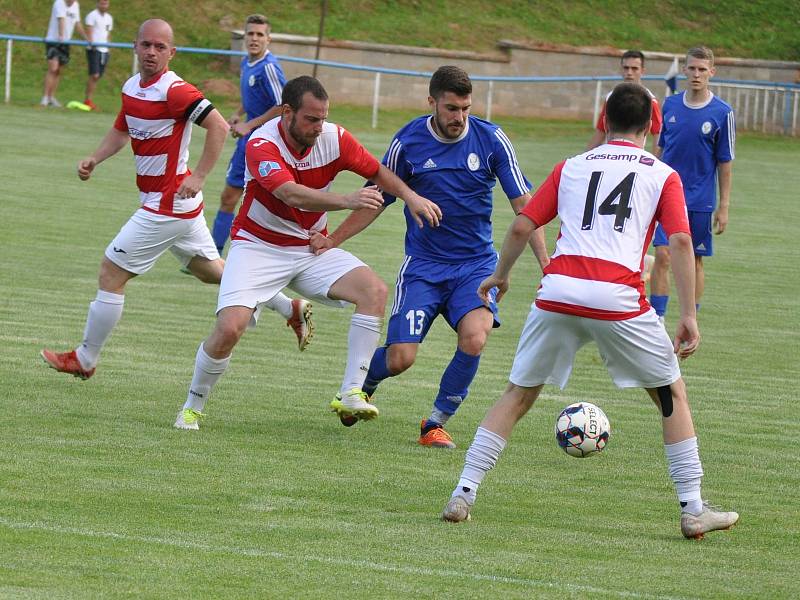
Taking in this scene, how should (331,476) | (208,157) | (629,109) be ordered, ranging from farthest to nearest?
(208,157) < (331,476) < (629,109)

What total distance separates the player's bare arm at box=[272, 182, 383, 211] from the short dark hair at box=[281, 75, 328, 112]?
42 centimetres

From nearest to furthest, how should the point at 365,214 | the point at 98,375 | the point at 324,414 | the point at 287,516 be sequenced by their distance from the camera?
1. the point at 287,516
2. the point at 365,214
3. the point at 324,414
4. the point at 98,375

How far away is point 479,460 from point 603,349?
70 cm

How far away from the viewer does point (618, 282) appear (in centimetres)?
592

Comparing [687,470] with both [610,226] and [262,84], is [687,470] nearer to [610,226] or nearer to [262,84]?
[610,226]

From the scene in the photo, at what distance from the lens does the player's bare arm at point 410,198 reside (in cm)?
754

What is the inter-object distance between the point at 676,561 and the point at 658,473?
174 cm

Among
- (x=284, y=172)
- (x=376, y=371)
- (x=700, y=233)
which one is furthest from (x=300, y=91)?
(x=700, y=233)

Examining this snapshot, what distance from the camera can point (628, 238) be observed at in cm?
596

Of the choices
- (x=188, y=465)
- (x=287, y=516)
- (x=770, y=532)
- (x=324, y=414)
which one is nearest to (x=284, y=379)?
(x=324, y=414)

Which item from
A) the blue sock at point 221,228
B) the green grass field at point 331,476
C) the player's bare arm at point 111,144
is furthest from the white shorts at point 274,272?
the blue sock at point 221,228

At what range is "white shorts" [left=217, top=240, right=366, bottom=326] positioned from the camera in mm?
7953

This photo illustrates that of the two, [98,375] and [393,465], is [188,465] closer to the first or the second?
[393,465]

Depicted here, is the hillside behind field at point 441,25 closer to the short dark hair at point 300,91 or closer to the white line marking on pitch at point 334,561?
Answer: the short dark hair at point 300,91
